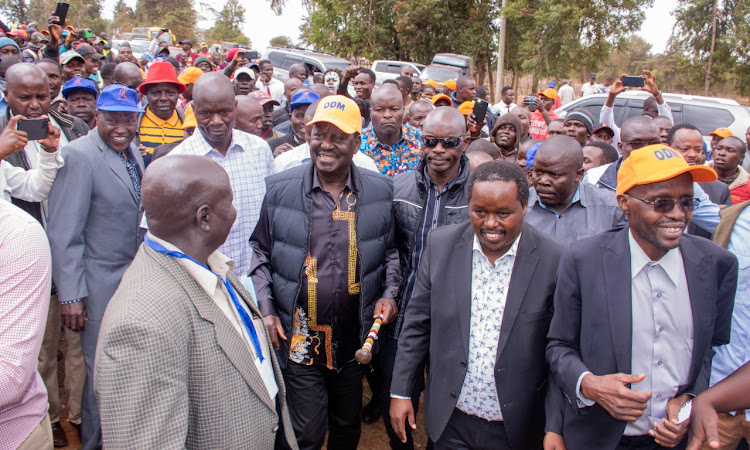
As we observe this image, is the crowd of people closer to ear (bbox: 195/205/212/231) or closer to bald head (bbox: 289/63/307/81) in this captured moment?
ear (bbox: 195/205/212/231)

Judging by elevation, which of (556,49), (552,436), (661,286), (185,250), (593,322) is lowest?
(552,436)

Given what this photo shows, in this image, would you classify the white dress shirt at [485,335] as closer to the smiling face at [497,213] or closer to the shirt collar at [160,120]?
the smiling face at [497,213]

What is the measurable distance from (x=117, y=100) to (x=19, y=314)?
208cm

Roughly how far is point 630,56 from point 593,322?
171 feet

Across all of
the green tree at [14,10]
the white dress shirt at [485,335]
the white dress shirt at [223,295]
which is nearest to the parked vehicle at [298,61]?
the white dress shirt at [485,335]

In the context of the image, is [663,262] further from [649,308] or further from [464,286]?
[464,286]

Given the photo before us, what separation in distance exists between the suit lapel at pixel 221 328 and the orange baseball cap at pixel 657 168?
1665 millimetres

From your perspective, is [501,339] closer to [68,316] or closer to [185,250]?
[185,250]

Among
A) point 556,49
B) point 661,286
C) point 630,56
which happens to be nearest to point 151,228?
point 661,286

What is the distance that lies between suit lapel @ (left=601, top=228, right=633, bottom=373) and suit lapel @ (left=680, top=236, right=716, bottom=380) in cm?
24

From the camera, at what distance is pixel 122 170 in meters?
3.45

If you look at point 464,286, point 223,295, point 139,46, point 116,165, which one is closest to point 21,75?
point 116,165

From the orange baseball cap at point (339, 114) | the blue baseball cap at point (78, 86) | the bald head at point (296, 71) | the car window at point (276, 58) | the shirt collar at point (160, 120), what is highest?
the car window at point (276, 58)

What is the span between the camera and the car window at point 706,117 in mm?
8914
